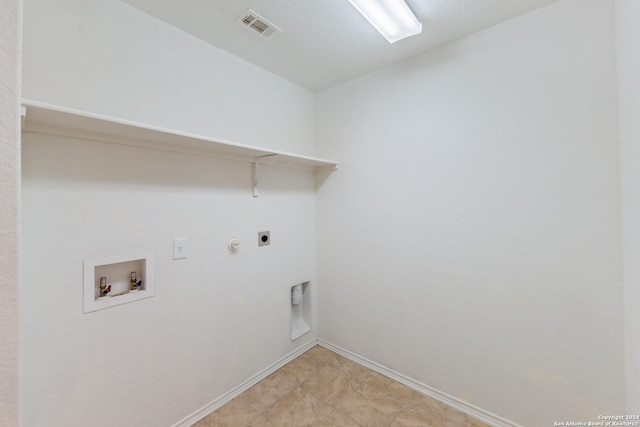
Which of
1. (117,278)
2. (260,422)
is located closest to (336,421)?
(260,422)

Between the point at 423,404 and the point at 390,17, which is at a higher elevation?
the point at 390,17

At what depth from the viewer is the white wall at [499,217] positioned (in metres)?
1.37

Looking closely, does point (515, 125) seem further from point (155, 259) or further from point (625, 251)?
point (155, 259)

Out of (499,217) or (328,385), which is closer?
(499,217)

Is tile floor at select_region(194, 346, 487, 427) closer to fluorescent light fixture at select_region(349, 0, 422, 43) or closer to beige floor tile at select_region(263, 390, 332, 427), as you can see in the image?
beige floor tile at select_region(263, 390, 332, 427)

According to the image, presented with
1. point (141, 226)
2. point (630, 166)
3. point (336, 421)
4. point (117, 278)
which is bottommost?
point (336, 421)

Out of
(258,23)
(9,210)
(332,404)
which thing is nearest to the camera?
(9,210)

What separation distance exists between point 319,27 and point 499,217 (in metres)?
1.66

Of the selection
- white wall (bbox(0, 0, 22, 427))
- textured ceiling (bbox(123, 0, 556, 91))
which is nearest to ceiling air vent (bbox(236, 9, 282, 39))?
textured ceiling (bbox(123, 0, 556, 91))

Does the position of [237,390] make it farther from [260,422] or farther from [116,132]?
[116,132]

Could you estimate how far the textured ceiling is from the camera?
4.84 feet

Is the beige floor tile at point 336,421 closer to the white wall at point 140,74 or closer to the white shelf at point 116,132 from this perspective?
the white shelf at point 116,132

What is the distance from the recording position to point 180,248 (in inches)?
64.6

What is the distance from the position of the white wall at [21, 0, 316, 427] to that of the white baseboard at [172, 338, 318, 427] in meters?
0.04
